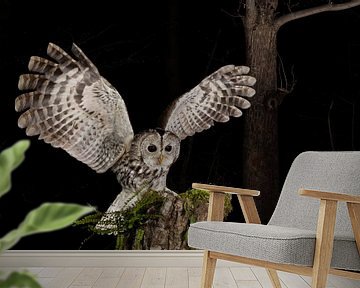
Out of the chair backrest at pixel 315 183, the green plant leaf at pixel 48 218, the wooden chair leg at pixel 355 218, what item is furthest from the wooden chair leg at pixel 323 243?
the green plant leaf at pixel 48 218

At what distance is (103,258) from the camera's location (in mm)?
4238

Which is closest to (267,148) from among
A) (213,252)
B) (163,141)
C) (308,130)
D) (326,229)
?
(308,130)

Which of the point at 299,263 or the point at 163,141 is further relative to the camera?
the point at 163,141

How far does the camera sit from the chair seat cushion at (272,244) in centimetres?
244

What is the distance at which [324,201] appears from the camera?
2.45 meters

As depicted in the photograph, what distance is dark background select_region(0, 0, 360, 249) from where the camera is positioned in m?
4.32

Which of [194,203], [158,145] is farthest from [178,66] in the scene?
[194,203]

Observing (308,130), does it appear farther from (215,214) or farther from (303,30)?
(215,214)

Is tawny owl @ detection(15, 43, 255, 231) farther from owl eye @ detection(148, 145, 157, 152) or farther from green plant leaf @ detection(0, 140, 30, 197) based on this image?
green plant leaf @ detection(0, 140, 30, 197)

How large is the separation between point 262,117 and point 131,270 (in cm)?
136

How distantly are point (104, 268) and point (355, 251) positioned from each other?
82.2 inches

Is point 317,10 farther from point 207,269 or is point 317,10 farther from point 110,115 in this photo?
point 207,269

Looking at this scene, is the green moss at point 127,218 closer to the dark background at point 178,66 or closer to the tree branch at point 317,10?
the dark background at point 178,66

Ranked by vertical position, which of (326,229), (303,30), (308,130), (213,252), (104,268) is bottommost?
(104,268)
